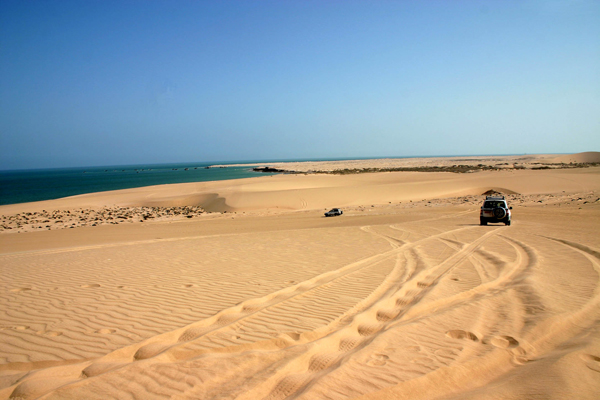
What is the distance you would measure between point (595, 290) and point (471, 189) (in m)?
34.3

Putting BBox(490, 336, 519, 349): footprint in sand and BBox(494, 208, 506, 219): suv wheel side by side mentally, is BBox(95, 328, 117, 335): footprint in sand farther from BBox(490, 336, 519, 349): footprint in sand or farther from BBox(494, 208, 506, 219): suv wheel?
BBox(494, 208, 506, 219): suv wheel

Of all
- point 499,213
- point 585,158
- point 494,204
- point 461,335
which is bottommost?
point 461,335

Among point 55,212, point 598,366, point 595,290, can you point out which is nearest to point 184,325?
point 598,366

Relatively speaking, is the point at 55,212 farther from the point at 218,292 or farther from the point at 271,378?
the point at 271,378

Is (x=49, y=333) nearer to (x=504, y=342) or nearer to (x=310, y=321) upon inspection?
(x=310, y=321)

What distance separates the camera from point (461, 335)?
15.7 ft

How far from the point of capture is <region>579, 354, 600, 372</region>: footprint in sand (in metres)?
3.82

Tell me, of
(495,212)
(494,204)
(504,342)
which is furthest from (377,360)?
(494,204)

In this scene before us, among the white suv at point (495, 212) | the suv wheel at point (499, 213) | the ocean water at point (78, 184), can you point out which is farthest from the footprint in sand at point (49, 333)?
the ocean water at point (78, 184)

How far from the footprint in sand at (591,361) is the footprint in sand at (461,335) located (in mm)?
1090

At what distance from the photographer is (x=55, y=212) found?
30.8 m

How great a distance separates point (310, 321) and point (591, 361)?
338cm

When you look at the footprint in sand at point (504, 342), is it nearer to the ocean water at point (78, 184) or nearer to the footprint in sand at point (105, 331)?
the footprint in sand at point (105, 331)

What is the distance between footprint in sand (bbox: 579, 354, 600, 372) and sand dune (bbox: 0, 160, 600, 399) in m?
0.02
